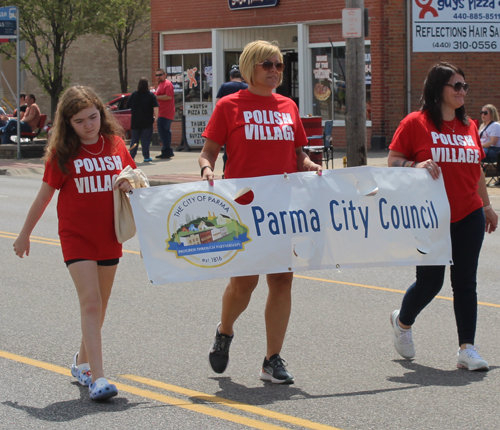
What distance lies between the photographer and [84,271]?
4500 mm

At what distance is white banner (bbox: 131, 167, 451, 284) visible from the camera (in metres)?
4.75

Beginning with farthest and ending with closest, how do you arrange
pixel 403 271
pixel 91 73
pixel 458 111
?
pixel 91 73
pixel 403 271
pixel 458 111

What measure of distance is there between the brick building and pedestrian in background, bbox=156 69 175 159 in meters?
2.97

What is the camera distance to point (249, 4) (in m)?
23.3

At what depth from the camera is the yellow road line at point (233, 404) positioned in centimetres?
416

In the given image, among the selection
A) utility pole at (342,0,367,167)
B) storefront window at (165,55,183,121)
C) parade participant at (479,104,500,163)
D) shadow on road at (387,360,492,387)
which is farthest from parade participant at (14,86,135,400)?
storefront window at (165,55,183,121)

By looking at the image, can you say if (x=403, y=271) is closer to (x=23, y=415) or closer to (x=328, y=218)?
(x=328, y=218)

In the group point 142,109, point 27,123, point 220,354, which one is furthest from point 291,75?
point 220,354

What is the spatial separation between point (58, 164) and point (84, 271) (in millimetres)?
603

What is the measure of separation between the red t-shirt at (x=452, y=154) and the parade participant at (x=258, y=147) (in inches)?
27.5

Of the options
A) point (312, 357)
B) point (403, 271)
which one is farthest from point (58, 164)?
point (403, 271)

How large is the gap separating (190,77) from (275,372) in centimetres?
2093

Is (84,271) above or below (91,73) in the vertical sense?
below

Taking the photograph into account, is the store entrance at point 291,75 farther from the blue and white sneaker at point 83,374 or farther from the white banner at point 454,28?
the blue and white sneaker at point 83,374
